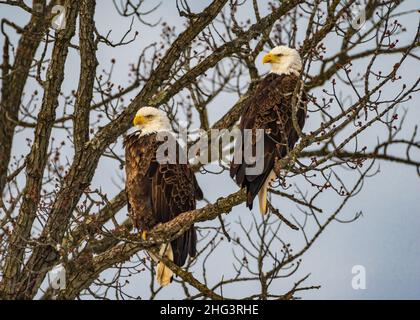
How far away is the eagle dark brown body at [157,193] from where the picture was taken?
7.42 m

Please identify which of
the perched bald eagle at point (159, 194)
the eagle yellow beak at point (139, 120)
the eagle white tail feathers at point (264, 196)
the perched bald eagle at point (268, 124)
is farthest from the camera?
the eagle yellow beak at point (139, 120)

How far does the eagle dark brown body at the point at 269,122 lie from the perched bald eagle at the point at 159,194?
757 mm

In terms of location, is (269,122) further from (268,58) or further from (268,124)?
(268,58)

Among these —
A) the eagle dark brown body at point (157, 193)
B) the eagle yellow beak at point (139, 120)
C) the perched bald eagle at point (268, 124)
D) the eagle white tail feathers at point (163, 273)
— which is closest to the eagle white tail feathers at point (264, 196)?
the perched bald eagle at point (268, 124)

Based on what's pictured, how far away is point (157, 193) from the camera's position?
7.44 meters

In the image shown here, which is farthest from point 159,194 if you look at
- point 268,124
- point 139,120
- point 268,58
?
point 268,58

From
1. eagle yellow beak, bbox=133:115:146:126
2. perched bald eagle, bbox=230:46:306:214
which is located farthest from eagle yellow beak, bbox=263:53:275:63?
eagle yellow beak, bbox=133:115:146:126

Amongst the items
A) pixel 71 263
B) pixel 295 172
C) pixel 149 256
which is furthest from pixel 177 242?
pixel 295 172

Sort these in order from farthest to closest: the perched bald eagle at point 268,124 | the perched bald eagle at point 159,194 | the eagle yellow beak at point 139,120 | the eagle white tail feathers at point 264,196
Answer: the eagle yellow beak at point 139,120 < the perched bald eagle at point 159,194 < the eagle white tail feathers at point 264,196 < the perched bald eagle at point 268,124

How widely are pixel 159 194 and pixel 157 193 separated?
22mm

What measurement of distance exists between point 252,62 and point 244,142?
2129 mm

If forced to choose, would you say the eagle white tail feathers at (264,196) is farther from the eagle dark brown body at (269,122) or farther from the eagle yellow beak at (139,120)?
the eagle yellow beak at (139,120)
